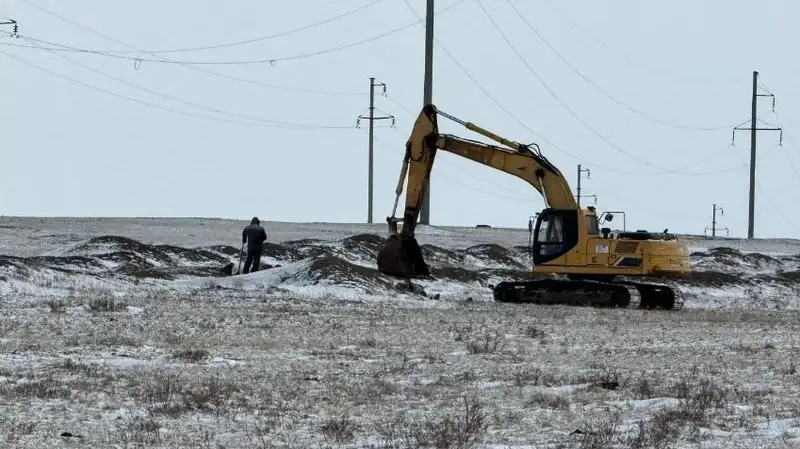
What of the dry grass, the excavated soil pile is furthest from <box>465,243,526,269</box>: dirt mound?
the dry grass

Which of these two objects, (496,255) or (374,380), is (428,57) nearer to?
(496,255)

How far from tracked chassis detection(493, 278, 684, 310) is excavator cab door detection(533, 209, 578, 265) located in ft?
1.87

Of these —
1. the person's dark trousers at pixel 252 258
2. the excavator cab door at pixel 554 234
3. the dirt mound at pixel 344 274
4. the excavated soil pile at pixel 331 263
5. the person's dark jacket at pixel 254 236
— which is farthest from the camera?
the person's dark trousers at pixel 252 258

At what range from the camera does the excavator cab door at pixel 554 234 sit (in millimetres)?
30656

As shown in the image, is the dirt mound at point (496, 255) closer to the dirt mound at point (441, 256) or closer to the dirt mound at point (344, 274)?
the dirt mound at point (441, 256)

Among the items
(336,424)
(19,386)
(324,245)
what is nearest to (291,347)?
(19,386)

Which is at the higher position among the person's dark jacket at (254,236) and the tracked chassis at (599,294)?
the person's dark jacket at (254,236)

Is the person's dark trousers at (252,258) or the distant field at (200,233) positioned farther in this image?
the distant field at (200,233)

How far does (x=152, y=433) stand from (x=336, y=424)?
1512mm

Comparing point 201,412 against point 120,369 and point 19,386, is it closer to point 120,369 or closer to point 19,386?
point 19,386

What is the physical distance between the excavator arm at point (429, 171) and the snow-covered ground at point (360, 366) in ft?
3.36

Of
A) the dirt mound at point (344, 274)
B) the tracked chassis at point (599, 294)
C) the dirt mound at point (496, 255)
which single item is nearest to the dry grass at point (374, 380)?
the tracked chassis at point (599, 294)

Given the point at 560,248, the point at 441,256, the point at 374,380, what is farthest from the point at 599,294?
the point at 441,256

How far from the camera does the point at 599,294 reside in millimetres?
30531
